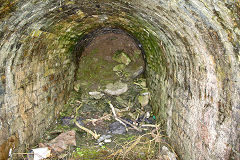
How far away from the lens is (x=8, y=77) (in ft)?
11.5

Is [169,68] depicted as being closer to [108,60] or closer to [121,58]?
[121,58]

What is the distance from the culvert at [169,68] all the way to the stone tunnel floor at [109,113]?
510 millimetres

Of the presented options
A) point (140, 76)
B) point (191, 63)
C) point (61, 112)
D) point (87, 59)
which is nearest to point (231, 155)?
point (191, 63)

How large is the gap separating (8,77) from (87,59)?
15.5ft

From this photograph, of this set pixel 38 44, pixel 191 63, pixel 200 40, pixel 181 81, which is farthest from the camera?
pixel 38 44

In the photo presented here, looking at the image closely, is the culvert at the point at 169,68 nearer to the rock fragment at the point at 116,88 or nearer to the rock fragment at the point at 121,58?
the rock fragment at the point at 116,88

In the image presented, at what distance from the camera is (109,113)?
252 inches

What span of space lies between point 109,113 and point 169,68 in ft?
9.32

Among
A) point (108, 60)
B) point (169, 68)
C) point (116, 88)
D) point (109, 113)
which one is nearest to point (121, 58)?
point (108, 60)

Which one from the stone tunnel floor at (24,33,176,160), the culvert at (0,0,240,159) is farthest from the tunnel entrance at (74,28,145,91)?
the culvert at (0,0,240,159)

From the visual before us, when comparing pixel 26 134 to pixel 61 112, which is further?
pixel 61 112

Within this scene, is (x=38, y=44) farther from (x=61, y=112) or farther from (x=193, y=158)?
(x=193, y=158)

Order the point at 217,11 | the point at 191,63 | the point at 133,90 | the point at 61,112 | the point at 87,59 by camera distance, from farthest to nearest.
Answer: the point at 87,59
the point at 133,90
the point at 61,112
the point at 191,63
the point at 217,11

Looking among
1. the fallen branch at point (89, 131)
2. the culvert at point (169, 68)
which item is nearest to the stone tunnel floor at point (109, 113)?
the fallen branch at point (89, 131)
